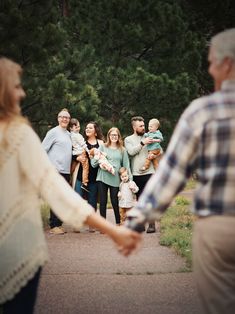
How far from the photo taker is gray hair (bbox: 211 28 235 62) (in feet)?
9.91

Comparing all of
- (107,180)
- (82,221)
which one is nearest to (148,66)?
(107,180)

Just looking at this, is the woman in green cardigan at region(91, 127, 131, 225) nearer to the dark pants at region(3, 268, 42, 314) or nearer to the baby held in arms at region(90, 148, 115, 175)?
the baby held in arms at region(90, 148, 115, 175)

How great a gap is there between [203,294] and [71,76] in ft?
58.5

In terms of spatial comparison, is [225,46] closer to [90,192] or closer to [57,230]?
[57,230]

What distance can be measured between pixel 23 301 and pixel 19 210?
441 mm

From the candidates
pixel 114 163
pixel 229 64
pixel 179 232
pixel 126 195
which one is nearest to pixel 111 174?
pixel 114 163

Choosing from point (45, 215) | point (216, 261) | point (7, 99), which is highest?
point (7, 99)

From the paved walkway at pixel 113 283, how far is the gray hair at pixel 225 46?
3.17 m

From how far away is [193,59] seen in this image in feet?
90.1

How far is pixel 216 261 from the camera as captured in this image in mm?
2945

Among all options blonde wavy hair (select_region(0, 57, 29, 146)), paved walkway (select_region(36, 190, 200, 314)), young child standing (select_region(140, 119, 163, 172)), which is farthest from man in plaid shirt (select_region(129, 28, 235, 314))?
young child standing (select_region(140, 119, 163, 172))

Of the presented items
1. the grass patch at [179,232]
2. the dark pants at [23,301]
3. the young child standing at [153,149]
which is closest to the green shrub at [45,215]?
the grass patch at [179,232]

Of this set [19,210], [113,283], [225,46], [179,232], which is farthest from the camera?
[179,232]

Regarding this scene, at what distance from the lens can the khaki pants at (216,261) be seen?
2.92m
